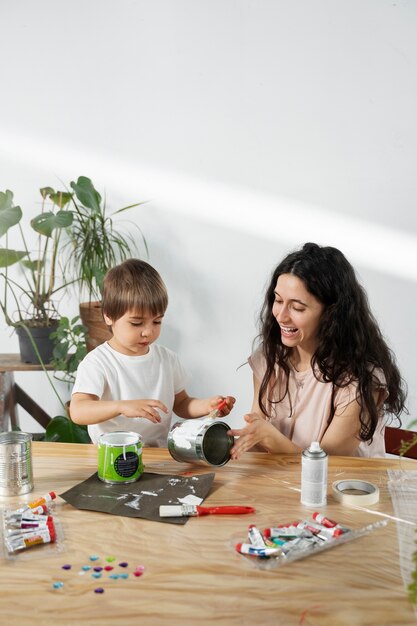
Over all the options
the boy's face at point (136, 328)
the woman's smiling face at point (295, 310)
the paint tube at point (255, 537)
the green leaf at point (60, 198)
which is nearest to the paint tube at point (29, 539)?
the paint tube at point (255, 537)

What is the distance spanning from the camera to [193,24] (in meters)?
3.04

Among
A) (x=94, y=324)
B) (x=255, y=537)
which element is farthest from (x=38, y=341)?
(x=255, y=537)

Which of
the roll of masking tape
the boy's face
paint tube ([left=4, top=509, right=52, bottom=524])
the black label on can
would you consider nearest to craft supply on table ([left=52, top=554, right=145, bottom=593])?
paint tube ([left=4, top=509, right=52, bottom=524])

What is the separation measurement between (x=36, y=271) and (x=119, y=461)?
1963mm

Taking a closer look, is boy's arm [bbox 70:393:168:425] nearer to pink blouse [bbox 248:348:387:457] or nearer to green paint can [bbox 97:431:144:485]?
green paint can [bbox 97:431:144:485]

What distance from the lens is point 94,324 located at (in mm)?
2896

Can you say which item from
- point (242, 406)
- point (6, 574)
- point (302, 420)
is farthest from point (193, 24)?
point (6, 574)

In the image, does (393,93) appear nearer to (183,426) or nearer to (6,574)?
(183,426)

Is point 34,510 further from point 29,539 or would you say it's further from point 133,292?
point 133,292

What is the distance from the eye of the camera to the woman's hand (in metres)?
1.45

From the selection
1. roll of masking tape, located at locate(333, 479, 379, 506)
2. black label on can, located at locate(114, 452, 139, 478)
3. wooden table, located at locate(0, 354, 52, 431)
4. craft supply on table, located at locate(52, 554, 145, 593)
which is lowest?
wooden table, located at locate(0, 354, 52, 431)

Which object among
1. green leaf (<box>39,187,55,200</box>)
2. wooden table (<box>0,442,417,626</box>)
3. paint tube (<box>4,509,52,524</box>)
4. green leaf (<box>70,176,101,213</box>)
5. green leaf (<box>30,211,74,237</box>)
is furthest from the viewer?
green leaf (<box>39,187,55,200</box>)

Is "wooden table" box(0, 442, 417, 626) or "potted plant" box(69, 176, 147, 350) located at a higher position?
"potted plant" box(69, 176, 147, 350)

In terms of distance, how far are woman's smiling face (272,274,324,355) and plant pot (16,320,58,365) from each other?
57.0 inches
